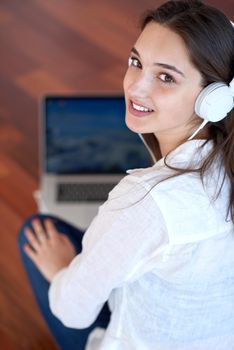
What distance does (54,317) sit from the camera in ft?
4.81

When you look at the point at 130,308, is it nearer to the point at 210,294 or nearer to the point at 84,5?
the point at 210,294

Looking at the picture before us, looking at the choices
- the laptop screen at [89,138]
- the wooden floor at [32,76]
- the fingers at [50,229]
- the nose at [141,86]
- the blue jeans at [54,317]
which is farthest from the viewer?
the wooden floor at [32,76]

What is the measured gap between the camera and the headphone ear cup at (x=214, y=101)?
1017 millimetres

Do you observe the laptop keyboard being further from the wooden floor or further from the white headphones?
the white headphones

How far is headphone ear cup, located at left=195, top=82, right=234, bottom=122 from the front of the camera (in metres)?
1.02

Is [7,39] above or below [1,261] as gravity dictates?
above

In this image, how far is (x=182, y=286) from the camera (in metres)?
1.06

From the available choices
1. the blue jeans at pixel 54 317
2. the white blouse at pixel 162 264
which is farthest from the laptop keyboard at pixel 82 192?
the white blouse at pixel 162 264

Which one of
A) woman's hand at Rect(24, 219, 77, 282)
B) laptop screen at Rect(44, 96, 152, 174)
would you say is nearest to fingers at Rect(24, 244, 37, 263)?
woman's hand at Rect(24, 219, 77, 282)

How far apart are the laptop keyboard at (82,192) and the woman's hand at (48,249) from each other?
0.34 m

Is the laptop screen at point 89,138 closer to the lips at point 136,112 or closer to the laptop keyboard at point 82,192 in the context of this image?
the laptop keyboard at point 82,192

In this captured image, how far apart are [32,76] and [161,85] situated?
1974 mm

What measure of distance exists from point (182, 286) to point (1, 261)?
48.1 inches

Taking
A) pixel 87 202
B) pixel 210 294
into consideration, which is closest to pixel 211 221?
pixel 210 294
